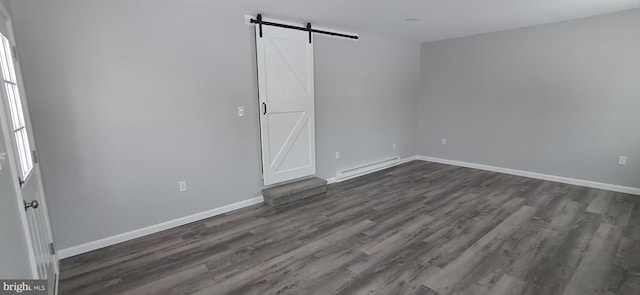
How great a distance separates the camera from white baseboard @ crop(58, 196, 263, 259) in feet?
8.79

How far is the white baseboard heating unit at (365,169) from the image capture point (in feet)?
15.9

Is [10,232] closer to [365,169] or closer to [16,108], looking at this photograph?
[16,108]

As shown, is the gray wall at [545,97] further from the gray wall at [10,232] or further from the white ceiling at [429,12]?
the gray wall at [10,232]

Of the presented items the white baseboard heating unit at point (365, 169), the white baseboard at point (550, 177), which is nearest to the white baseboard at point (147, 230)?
the white baseboard heating unit at point (365, 169)

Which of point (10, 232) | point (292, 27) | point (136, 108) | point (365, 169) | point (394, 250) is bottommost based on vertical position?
point (394, 250)

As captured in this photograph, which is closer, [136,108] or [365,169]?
[136,108]

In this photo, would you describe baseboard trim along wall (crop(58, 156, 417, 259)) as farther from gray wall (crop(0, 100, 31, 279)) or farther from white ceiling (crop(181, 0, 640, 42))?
white ceiling (crop(181, 0, 640, 42))

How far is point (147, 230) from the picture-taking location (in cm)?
304

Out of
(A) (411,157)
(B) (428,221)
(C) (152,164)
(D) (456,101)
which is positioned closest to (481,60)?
(D) (456,101)

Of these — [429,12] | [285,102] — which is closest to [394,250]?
[285,102]

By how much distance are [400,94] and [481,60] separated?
1.48 metres

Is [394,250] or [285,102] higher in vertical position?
[285,102]

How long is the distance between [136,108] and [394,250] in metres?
2.81

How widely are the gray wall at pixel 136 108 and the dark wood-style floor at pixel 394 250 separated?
16.5 inches
